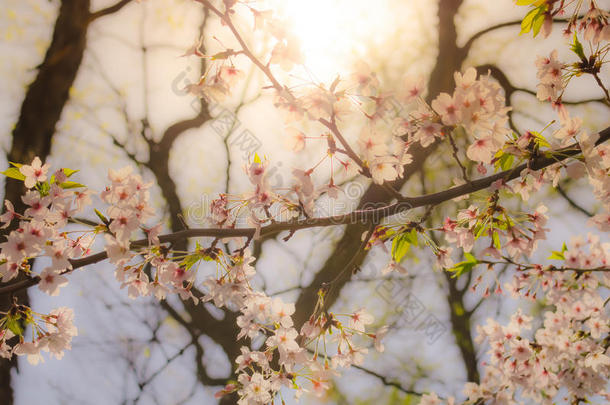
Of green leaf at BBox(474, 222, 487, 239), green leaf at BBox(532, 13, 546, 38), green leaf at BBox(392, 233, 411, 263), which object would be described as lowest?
green leaf at BBox(392, 233, 411, 263)

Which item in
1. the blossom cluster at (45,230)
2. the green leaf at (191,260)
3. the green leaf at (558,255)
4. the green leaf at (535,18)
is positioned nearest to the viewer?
the green leaf at (535,18)

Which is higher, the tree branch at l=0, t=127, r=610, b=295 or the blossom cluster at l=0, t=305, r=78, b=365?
the tree branch at l=0, t=127, r=610, b=295

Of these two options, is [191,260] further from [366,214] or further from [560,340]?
[560,340]

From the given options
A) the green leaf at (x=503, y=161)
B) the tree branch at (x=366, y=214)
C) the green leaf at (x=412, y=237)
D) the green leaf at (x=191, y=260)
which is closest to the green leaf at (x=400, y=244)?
the green leaf at (x=412, y=237)

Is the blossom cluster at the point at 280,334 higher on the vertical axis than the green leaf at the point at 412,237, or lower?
lower

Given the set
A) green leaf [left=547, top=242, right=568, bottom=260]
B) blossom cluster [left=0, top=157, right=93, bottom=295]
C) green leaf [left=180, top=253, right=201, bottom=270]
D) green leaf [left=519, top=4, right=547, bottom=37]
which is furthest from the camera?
green leaf [left=547, top=242, right=568, bottom=260]

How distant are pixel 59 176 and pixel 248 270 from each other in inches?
30.8

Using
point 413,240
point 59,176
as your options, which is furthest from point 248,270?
point 59,176

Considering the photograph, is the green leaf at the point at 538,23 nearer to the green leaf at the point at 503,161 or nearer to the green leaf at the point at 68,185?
the green leaf at the point at 503,161

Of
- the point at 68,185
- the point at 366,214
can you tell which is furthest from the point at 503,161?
the point at 68,185

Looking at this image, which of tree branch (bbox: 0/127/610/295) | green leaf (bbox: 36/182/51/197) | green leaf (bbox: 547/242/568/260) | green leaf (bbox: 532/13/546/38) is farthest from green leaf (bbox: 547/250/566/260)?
green leaf (bbox: 36/182/51/197)

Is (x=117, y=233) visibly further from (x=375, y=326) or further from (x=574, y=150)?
(x=375, y=326)

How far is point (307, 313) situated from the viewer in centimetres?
343

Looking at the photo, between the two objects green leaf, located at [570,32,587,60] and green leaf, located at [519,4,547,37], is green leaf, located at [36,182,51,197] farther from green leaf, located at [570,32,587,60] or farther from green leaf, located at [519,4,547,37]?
green leaf, located at [570,32,587,60]
